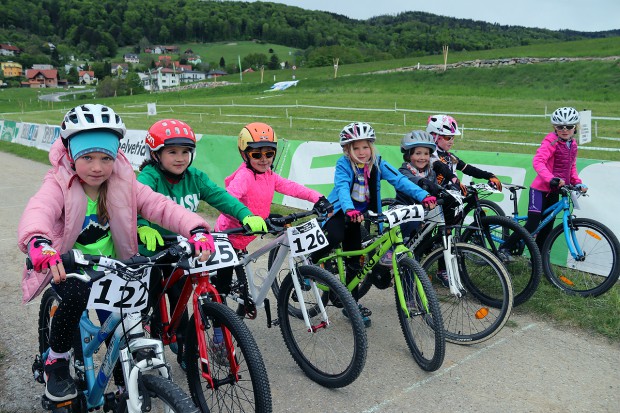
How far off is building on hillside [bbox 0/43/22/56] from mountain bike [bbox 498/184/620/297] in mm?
180097

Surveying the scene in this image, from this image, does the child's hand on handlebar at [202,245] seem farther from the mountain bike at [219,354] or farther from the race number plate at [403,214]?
the race number plate at [403,214]

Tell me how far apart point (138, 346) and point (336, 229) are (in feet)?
8.49

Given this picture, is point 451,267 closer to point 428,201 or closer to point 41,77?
point 428,201

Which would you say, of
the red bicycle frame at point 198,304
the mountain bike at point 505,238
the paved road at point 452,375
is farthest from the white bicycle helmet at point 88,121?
the mountain bike at point 505,238

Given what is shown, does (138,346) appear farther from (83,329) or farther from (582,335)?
(582,335)

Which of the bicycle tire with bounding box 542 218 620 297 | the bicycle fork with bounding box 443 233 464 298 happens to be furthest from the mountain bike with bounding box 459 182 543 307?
the bicycle fork with bounding box 443 233 464 298

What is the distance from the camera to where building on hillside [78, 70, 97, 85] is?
13306 centimetres

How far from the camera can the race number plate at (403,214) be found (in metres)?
4.43

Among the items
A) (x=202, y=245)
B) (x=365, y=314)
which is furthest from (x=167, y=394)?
(x=365, y=314)

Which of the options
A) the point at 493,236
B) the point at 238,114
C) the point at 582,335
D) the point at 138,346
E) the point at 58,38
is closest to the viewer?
the point at 138,346

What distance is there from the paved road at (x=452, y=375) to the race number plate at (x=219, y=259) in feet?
4.14

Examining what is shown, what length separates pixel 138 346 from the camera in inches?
110

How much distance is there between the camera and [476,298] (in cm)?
547

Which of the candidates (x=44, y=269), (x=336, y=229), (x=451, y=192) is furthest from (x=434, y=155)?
(x=44, y=269)
